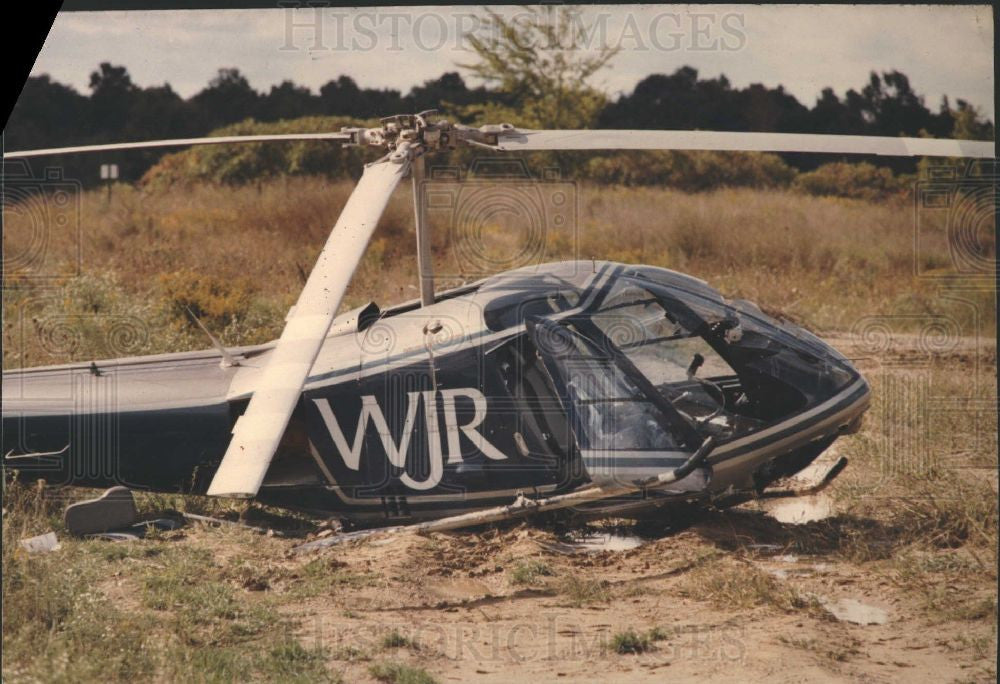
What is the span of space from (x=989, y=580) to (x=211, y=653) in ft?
17.7

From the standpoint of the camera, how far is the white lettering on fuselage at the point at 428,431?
6383mm

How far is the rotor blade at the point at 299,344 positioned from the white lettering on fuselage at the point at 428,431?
4.16 ft

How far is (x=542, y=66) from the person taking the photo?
12383 millimetres

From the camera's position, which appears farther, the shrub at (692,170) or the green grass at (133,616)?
the shrub at (692,170)

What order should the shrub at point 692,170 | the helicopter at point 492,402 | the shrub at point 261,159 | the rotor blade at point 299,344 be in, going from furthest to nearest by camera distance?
1. the shrub at point 261,159
2. the shrub at point 692,170
3. the helicopter at point 492,402
4. the rotor blade at point 299,344

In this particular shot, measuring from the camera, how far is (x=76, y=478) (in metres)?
6.96

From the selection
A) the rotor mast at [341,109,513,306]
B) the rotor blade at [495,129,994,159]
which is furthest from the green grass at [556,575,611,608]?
the rotor blade at [495,129,994,159]

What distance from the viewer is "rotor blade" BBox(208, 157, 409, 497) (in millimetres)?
4543

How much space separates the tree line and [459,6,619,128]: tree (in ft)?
0.17

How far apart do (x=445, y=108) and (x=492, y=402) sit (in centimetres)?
807

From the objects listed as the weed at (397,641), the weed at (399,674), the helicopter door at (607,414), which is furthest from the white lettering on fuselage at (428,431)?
the weed at (399,674)

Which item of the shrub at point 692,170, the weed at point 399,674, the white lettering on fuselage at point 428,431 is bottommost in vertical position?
the weed at point 399,674

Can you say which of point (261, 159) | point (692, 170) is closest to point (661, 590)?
point (692, 170)

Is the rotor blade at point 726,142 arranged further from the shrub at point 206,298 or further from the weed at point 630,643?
the shrub at point 206,298
